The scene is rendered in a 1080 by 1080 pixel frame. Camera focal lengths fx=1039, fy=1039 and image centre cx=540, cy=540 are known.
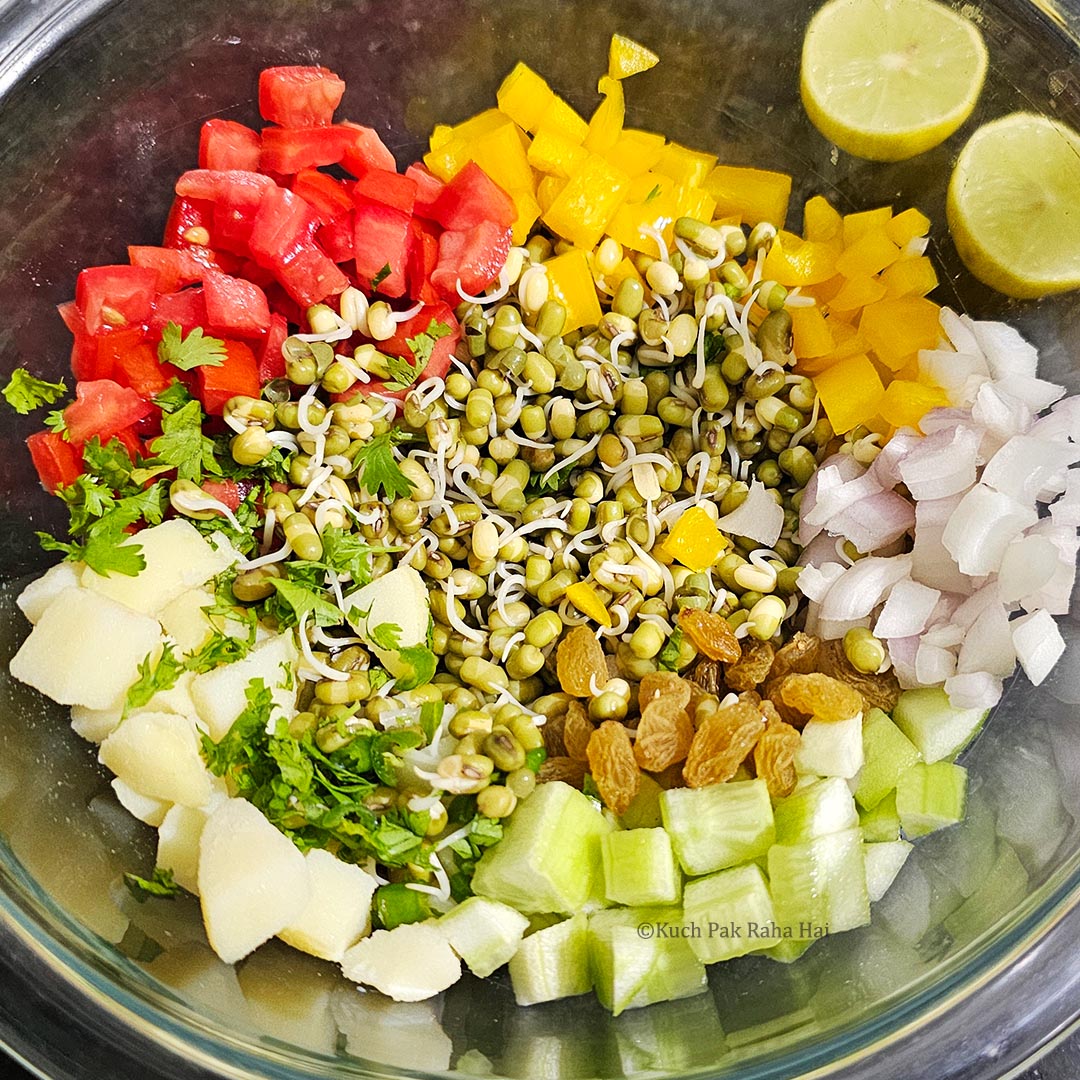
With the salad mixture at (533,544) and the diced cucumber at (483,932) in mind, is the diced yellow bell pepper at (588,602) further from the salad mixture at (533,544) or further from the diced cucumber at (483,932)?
the diced cucumber at (483,932)

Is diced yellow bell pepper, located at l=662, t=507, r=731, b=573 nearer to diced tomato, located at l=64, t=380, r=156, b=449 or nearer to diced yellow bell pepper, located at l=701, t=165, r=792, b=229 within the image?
diced yellow bell pepper, located at l=701, t=165, r=792, b=229

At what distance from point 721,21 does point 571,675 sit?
4.77ft

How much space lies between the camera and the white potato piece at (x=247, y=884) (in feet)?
5.55

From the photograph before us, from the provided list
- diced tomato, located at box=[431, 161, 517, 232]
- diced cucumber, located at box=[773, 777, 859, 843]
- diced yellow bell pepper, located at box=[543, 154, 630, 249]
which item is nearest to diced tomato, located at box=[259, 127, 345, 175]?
diced tomato, located at box=[431, 161, 517, 232]

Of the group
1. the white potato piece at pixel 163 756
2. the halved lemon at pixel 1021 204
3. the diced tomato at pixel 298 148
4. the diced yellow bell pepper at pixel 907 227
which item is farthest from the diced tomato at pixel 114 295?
the halved lemon at pixel 1021 204

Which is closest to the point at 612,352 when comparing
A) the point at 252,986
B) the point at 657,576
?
the point at 657,576

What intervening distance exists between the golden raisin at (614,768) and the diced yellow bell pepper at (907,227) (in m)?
1.18

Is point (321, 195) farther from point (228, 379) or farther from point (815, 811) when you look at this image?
point (815, 811)

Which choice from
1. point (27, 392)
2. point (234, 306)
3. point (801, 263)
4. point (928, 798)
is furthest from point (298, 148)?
point (928, 798)

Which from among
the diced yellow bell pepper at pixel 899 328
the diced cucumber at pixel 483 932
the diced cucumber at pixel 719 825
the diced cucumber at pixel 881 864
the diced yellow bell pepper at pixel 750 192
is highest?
the diced yellow bell pepper at pixel 750 192

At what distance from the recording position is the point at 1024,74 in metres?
2.12

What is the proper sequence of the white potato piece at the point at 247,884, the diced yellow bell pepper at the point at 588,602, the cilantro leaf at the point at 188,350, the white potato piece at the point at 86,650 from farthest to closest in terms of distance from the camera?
the diced yellow bell pepper at the point at 588,602, the cilantro leaf at the point at 188,350, the white potato piece at the point at 86,650, the white potato piece at the point at 247,884

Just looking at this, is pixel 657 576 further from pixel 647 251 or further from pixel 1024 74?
pixel 1024 74

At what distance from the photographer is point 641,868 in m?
1.75
